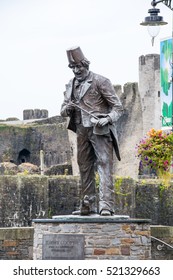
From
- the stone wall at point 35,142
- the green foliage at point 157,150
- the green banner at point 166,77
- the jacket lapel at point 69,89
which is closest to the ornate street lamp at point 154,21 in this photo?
the green foliage at point 157,150

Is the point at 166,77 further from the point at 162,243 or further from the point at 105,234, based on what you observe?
the point at 105,234

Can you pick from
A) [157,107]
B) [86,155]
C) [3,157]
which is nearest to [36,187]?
[86,155]

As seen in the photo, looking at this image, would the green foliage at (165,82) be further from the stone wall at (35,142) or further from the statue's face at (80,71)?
the statue's face at (80,71)

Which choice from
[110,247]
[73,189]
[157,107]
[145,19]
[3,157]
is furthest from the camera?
[157,107]

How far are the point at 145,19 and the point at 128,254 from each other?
995cm

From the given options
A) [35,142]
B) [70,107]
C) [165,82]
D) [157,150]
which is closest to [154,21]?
[157,150]

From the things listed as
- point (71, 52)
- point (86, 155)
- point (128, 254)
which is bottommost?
point (128, 254)

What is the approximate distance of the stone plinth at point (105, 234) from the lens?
77.3 feet

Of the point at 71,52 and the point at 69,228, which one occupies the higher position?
the point at 71,52

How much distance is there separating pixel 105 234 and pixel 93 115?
2012 mm

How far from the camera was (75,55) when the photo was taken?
24.5 m

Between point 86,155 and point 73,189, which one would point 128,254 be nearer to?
point 86,155

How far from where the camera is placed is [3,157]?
2840 inches

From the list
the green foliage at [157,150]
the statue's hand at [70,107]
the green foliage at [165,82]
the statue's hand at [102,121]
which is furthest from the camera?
the green foliage at [165,82]
